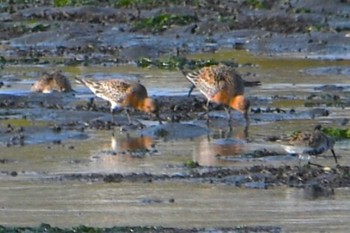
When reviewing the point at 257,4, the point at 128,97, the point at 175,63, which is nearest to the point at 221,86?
the point at 128,97

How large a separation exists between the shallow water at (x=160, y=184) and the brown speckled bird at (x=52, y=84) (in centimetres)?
23

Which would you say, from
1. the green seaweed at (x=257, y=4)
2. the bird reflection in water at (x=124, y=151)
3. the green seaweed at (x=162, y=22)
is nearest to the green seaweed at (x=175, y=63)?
the green seaweed at (x=162, y=22)

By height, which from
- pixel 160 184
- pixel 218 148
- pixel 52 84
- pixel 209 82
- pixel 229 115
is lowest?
pixel 52 84

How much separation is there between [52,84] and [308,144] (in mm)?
7468

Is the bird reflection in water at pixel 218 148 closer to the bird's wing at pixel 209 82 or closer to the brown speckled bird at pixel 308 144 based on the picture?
the brown speckled bird at pixel 308 144

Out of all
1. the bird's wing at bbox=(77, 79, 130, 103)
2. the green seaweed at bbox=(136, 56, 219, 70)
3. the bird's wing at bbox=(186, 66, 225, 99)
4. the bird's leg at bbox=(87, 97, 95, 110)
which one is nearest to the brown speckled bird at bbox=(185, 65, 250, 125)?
the bird's wing at bbox=(186, 66, 225, 99)

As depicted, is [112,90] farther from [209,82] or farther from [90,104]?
[209,82]

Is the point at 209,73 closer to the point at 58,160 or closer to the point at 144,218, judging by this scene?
the point at 58,160

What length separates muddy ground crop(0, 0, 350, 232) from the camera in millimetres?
15016

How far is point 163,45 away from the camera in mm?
30609

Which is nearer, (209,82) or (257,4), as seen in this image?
(209,82)

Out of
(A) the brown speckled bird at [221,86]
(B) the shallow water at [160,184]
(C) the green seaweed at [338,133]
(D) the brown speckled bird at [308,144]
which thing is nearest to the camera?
(B) the shallow water at [160,184]

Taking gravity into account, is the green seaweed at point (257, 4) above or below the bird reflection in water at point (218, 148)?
below

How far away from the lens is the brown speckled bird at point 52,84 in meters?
22.0
